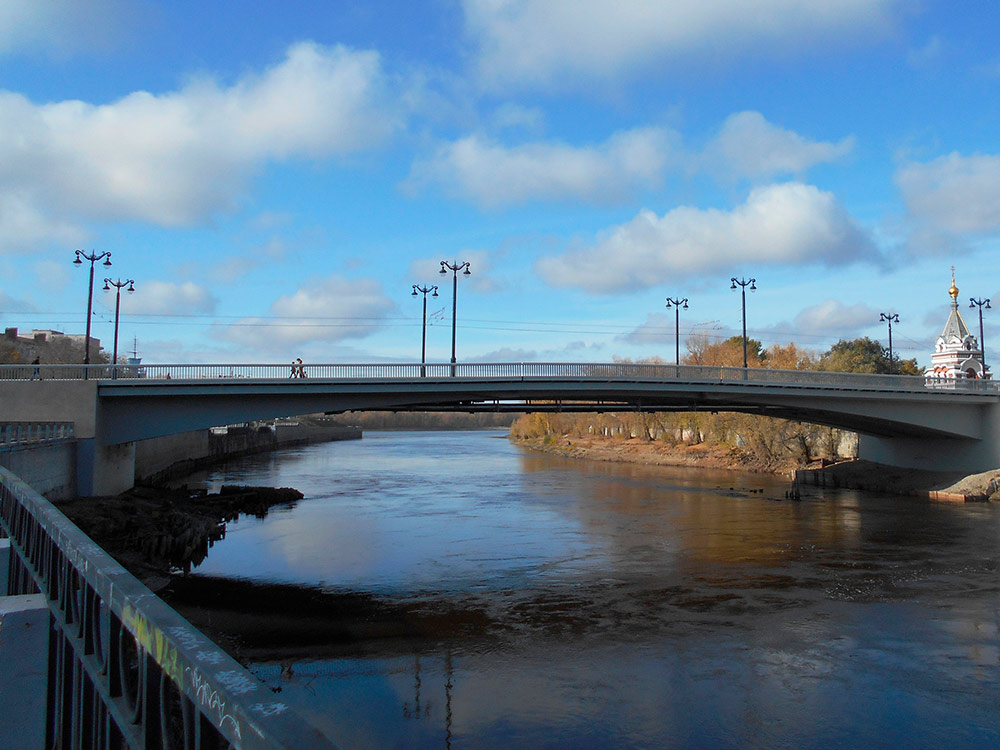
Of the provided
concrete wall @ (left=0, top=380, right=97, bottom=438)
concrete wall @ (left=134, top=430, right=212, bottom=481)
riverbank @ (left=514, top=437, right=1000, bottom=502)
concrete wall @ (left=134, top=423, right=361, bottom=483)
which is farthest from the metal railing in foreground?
riverbank @ (left=514, top=437, right=1000, bottom=502)

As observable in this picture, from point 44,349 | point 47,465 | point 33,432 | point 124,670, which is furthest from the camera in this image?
point 44,349

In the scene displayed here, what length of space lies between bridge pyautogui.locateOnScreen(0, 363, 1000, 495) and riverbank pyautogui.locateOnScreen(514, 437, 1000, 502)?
1827 millimetres

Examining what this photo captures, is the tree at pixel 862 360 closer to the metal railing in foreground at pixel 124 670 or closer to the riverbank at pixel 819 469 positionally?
the riverbank at pixel 819 469

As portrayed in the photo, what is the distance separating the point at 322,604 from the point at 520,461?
59533mm

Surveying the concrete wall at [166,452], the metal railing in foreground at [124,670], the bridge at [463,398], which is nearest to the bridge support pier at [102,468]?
the bridge at [463,398]

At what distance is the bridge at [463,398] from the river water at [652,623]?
5.39 metres

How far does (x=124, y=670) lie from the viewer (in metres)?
3.35

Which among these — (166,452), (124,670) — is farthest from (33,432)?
(166,452)

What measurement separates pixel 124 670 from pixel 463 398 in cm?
3287

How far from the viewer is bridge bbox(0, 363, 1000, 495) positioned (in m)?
30.7

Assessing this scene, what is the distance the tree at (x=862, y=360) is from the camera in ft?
215

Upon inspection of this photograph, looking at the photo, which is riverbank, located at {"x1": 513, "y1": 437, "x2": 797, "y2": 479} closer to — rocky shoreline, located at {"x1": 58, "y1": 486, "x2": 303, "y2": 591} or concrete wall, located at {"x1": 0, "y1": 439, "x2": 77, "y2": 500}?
rocky shoreline, located at {"x1": 58, "y1": 486, "x2": 303, "y2": 591}

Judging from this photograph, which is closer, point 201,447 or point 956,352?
point 956,352

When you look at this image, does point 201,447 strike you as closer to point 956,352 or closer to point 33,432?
point 33,432
